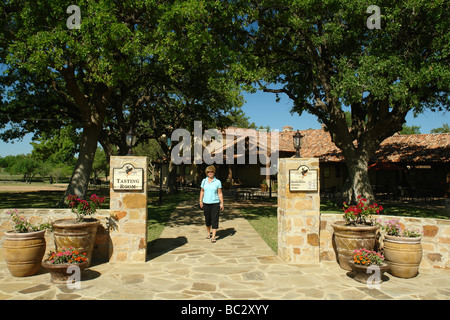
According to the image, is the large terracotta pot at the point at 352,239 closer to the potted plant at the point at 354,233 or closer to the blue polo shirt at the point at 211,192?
the potted plant at the point at 354,233

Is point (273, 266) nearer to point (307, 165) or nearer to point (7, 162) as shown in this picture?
point (307, 165)

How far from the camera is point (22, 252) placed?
546 centimetres

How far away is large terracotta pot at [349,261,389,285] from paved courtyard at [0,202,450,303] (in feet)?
0.51

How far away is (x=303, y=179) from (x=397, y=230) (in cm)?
201

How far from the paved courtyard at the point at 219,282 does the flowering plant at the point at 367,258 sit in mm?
380

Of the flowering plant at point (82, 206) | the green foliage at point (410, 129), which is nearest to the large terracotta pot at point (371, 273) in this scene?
Result: the flowering plant at point (82, 206)

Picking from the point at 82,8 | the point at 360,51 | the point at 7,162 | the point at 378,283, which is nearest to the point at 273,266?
the point at 378,283

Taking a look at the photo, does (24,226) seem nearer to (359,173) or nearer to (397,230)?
(397,230)

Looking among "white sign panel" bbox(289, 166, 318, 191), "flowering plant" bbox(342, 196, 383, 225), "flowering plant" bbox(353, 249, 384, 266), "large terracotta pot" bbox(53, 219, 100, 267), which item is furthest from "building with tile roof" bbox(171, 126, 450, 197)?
"large terracotta pot" bbox(53, 219, 100, 267)

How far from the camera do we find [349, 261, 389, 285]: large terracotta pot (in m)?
5.24

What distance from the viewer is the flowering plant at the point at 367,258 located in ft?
17.4

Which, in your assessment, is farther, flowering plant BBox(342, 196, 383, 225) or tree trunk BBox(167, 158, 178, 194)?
tree trunk BBox(167, 158, 178, 194)

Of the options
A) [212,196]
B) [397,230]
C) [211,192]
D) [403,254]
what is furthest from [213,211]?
[403,254]

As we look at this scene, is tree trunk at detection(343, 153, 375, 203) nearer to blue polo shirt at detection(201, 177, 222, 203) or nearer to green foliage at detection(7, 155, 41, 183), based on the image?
blue polo shirt at detection(201, 177, 222, 203)
